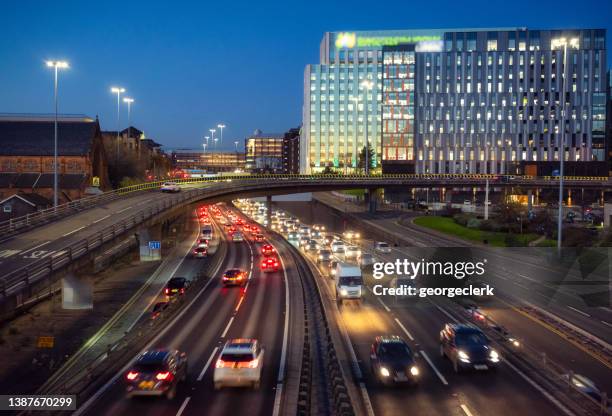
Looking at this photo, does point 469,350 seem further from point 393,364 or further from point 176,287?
point 176,287

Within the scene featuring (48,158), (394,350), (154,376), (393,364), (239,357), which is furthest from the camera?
(48,158)

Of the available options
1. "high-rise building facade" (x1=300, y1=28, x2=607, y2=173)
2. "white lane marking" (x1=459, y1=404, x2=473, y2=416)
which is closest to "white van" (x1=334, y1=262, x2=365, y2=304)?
"white lane marking" (x1=459, y1=404, x2=473, y2=416)

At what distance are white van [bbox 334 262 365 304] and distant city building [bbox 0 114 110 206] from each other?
154 feet

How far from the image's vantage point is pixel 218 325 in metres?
34.8

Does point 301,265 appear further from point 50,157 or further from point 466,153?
point 466,153

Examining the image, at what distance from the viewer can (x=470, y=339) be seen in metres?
24.6

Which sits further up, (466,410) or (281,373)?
(466,410)

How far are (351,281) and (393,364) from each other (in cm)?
1691

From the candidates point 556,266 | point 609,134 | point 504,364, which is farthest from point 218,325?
point 609,134

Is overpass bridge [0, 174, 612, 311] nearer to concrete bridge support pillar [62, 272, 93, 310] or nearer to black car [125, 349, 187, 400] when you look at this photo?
concrete bridge support pillar [62, 272, 93, 310]

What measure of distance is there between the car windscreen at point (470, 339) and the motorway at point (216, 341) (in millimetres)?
7618

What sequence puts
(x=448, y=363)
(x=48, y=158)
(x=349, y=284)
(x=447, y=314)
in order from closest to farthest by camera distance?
(x=448, y=363)
(x=447, y=314)
(x=349, y=284)
(x=48, y=158)

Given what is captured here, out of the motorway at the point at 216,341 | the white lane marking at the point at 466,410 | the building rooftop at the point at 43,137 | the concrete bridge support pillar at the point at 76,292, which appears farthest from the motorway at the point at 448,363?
the building rooftop at the point at 43,137

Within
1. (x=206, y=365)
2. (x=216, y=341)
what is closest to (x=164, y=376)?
(x=206, y=365)
